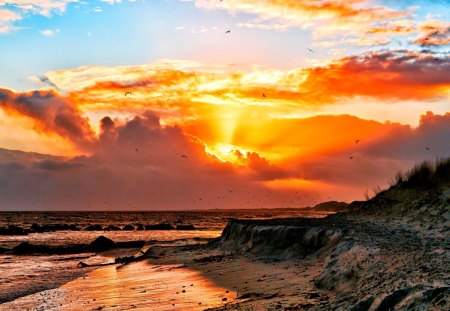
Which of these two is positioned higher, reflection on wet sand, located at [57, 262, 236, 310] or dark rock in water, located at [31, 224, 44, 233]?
reflection on wet sand, located at [57, 262, 236, 310]

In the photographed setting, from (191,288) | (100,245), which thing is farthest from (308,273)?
(100,245)

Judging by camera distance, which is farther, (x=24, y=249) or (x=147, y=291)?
(x=24, y=249)

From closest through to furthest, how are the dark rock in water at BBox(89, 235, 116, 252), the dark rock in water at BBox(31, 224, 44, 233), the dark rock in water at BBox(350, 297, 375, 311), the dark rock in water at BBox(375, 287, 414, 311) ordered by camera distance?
the dark rock in water at BBox(375, 287, 414, 311) < the dark rock in water at BBox(350, 297, 375, 311) < the dark rock in water at BBox(89, 235, 116, 252) < the dark rock in water at BBox(31, 224, 44, 233)

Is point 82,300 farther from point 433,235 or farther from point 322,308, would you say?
point 433,235

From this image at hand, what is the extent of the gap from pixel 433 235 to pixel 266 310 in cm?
841

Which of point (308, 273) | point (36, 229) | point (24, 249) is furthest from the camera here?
Result: point (36, 229)

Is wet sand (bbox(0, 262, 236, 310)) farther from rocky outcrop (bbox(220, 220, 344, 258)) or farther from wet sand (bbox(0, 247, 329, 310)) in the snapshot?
rocky outcrop (bbox(220, 220, 344, 258))

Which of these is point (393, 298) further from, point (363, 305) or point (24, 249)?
point (24, 249)

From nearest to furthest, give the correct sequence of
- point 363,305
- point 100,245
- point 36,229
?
point 363,305
point 100,245
point 36,229

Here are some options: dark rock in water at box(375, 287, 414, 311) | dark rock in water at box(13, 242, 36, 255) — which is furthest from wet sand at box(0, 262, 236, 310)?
dark rock in water at box(13, 242, 36, 255)

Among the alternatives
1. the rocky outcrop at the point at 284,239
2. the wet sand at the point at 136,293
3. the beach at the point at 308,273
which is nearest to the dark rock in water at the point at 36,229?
the beach at the point at 308,273

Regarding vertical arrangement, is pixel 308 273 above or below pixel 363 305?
below

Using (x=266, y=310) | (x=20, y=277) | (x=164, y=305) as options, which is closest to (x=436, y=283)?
(x=266, y=310)

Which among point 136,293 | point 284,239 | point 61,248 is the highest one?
point 284,239
